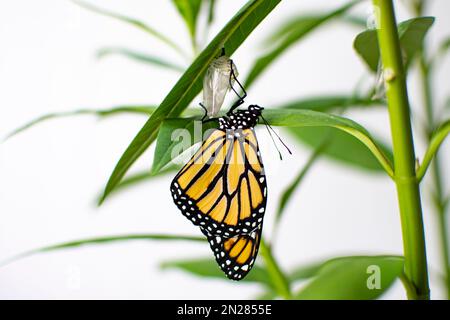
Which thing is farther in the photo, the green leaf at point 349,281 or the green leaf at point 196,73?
the green leaf at point 349,281

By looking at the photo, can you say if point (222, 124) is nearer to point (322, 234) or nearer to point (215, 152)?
point (215, 152)

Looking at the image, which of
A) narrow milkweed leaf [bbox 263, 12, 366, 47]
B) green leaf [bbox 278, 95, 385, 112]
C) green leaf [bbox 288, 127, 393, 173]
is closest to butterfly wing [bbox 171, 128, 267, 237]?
green leaf [bbox 278, 95, 385, 112]

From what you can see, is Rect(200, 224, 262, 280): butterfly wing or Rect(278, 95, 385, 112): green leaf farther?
Rect(278, 95, 385, 112): green leaf

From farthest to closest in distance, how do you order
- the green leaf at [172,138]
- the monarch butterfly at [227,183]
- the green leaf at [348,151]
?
the green leaf at [348,151] → the monarch butterfly at [227,183] → the green leaf at [172,138]

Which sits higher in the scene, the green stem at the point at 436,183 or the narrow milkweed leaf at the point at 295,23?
the narrow milkweed leaf at the point at 295,23

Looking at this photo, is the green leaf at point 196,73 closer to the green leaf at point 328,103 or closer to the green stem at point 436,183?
the green leaf at point 328,103

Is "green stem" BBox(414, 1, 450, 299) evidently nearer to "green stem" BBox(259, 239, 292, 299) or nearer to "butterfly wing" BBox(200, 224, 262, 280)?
"green stem" BBox(259, 239, 292, 299)

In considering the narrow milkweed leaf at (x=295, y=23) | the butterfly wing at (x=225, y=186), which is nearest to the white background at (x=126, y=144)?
the narrow milkweed leaf at (x=295, y=23)

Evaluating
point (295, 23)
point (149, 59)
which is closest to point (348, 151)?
point (295, 23)
